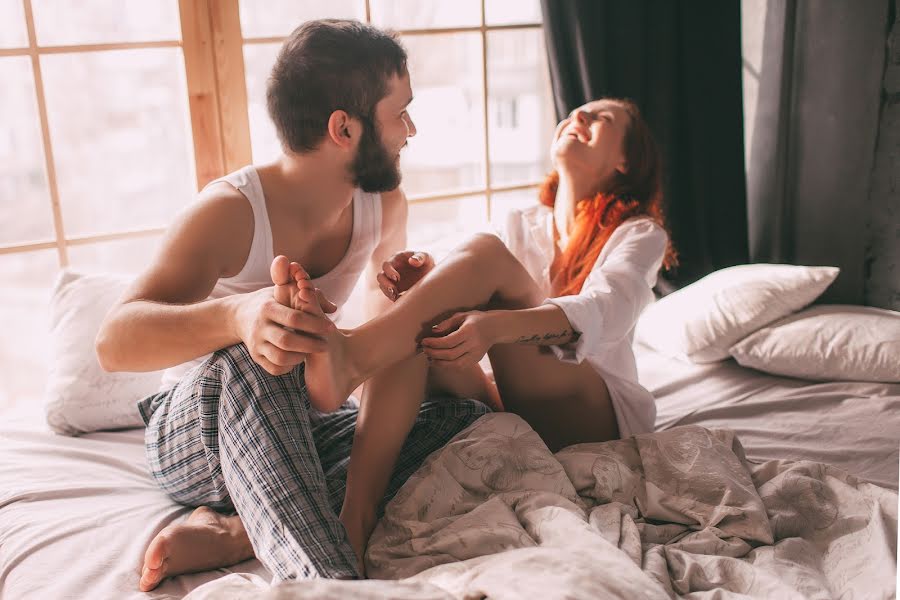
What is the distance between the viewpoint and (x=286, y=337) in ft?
4.02

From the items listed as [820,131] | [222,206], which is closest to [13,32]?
[222,206]

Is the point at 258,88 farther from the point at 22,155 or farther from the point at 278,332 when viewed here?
the point at 278,332

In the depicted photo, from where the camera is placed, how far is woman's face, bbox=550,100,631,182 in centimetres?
215

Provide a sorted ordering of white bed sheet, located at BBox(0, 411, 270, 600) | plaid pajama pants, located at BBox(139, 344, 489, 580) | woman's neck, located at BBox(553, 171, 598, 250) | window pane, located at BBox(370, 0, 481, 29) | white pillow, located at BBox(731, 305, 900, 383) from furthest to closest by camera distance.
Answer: window pane, located at BBox(370, 0, 481, 29)
woman's neck, located at BBox(553, 171, 598, 250)
white pillow, located at BBox(731, 305, 900, 383)
white bed sheet, located at BBox(0, 411, 270, 600)
plaid pajama pants, located at BBox(139, 344, 489, 580)

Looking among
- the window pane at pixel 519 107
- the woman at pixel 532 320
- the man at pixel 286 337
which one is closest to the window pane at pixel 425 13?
the window pane at pixel 519 107

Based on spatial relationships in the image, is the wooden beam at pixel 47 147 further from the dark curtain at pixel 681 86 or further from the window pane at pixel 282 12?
the dark curtain at pixel 681 86

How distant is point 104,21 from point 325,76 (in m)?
1.08

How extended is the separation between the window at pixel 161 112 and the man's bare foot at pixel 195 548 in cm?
114

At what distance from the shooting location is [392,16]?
2746mm

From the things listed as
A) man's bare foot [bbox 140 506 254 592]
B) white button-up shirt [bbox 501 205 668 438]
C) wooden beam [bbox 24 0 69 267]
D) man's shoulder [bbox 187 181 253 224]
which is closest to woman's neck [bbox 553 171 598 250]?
white button-up shirt [bbox 501 205 668 438]

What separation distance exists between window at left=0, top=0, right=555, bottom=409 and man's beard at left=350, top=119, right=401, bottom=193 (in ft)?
2.66

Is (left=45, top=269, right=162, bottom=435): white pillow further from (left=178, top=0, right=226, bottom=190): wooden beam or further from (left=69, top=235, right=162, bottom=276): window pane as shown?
(left=178, top=0, right=226, bottom=190): wooden beam

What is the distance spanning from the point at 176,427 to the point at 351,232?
640 millimetres

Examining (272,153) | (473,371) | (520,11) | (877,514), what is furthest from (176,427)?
(520,11)
